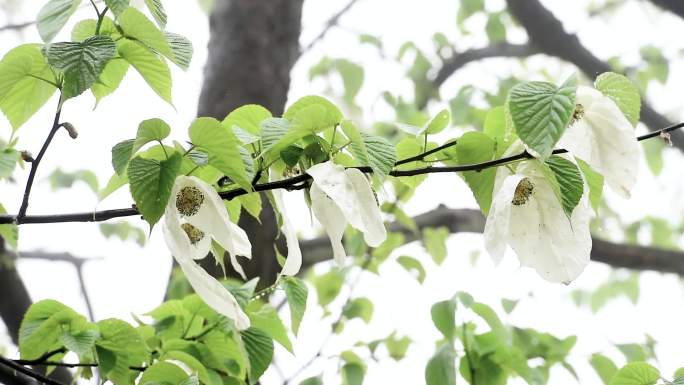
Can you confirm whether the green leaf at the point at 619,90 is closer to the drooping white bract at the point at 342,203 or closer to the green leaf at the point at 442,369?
the drooping white bract at the point at 342,203

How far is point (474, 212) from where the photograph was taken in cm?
139

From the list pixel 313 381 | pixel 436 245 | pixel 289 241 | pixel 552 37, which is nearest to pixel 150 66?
pixel 289 241

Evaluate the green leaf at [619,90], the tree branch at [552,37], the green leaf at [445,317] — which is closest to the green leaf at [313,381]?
the green leaf at [445,317]

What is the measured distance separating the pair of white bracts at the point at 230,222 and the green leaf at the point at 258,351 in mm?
123

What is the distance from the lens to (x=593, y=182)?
16.9 inches

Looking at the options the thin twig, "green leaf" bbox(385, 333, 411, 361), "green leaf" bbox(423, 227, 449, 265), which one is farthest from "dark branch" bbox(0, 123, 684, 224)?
"green leaf" bbox(423, 227, 449, 265)

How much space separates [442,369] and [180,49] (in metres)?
0.38

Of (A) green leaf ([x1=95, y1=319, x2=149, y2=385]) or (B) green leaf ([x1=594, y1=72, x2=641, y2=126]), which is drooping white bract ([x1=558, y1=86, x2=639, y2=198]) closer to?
(B) green leaf ([x1=594, y1=72, x2=641, y2=126])

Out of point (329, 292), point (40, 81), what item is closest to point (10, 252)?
point (329, 292)

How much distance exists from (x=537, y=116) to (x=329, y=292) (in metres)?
0.73

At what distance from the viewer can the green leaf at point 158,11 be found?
1.25ft

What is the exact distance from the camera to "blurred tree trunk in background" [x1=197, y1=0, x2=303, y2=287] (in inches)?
43.9

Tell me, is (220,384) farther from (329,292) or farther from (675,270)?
(675,270)

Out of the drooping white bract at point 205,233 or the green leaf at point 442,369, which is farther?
the green leaf at point 442,369
